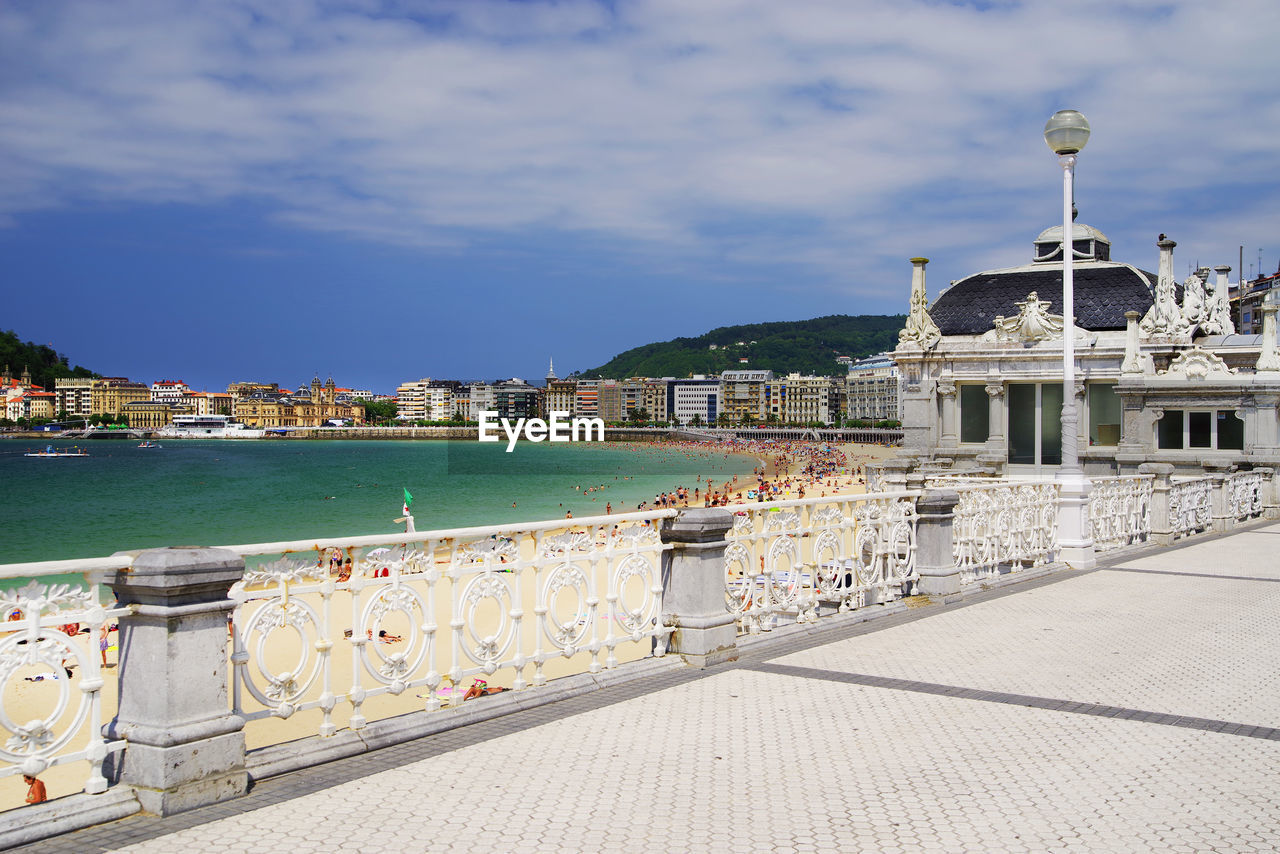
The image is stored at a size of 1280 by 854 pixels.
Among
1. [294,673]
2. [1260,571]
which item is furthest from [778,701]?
[1260,571]

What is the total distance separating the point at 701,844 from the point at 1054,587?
354 inches

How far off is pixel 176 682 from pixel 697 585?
13.4ft

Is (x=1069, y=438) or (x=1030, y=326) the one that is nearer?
(x=1069, y=438)

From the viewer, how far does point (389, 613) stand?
7.89 meters

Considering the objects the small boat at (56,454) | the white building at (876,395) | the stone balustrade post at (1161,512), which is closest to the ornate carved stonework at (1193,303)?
the stone balustrade post at (1161,512)

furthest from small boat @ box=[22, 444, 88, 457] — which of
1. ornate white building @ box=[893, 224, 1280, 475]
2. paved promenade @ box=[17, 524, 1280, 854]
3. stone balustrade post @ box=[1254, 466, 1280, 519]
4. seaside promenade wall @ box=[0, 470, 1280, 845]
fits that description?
paved promenade @ box=[17, 524, 1280, 854]

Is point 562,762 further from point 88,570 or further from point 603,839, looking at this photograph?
point 88,570

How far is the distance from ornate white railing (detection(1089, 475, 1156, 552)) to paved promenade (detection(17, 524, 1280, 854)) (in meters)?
6.97

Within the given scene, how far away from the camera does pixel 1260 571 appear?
13.1 meters

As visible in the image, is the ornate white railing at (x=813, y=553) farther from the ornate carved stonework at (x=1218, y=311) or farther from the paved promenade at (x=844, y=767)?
the ornate carved stonework at (x=1218, y=311)

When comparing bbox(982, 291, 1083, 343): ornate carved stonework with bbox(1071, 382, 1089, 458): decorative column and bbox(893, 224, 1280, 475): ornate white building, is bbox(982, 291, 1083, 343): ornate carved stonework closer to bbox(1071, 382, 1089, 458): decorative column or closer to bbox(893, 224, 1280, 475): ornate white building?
bbox(893, 224, 1280, 475): ornate white building

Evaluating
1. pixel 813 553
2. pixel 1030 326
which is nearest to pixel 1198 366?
pixel 1030 326

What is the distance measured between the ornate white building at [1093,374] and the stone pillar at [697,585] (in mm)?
17765

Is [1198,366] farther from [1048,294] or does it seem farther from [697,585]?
[697,585]
